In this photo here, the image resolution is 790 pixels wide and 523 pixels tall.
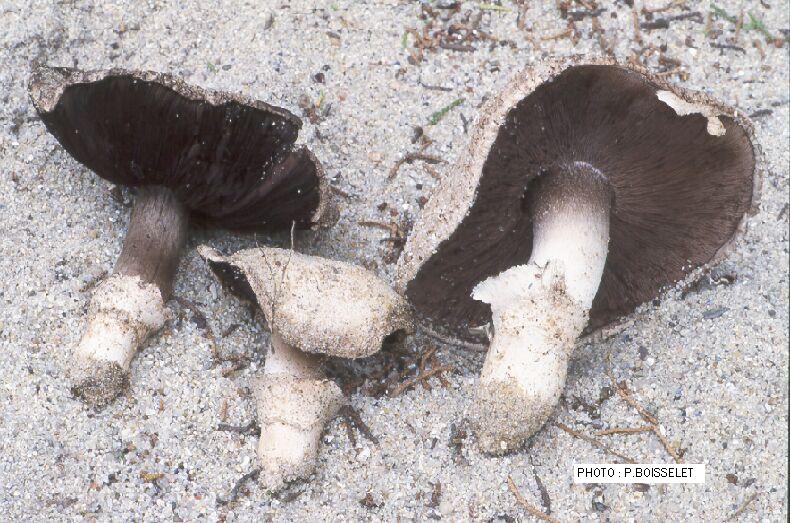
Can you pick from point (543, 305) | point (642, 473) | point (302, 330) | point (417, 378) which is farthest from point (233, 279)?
point (642, 473)

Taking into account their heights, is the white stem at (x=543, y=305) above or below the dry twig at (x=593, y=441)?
above

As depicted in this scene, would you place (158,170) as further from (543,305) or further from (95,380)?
(543,305)

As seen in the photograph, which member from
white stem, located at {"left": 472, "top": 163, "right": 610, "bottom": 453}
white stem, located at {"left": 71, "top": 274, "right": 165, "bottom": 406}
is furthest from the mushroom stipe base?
white stem, located at {"left": 472, "top": 163, "right": 610, "bottom": 453}

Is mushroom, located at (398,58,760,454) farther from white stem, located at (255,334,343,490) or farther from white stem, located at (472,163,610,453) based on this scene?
white stem, located at (255,334,343,490)

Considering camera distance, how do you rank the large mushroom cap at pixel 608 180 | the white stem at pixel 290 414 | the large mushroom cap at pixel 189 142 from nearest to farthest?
the large mushroom cap at pixel 608 180
the large mushroom cap at pixel 189 142
the white stem at pixel 290 414

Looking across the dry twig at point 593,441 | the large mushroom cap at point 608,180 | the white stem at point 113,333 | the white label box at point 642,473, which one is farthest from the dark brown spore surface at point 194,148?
the white label box at point 642,473

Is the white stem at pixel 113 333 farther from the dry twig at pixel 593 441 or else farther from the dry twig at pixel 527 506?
the dry twig at pixel 593 441
